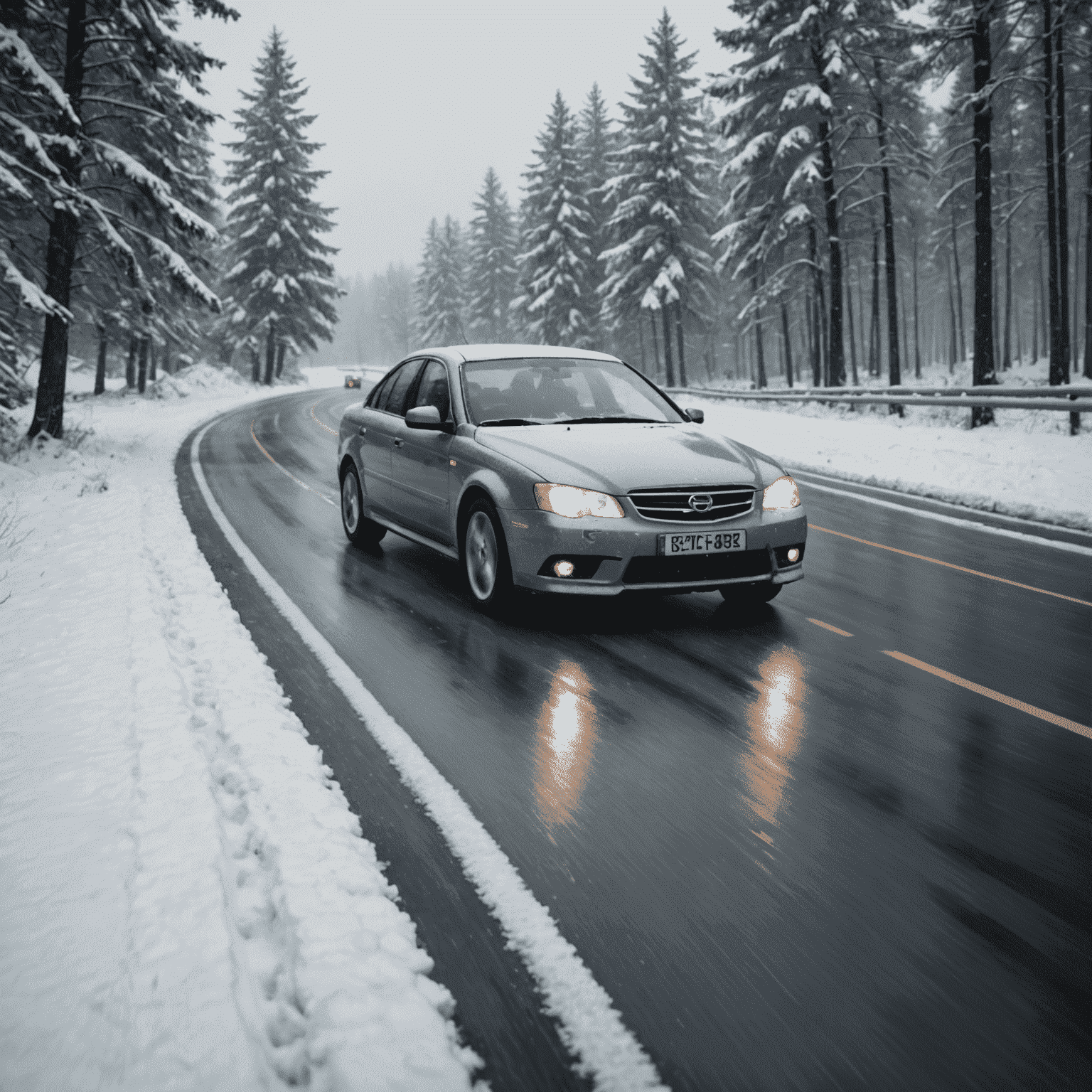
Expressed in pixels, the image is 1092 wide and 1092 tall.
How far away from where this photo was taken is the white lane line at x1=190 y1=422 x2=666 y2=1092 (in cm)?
218

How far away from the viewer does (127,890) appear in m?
2.87

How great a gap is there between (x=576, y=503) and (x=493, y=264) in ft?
197

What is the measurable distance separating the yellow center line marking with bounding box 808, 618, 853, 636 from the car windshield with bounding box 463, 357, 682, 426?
1971 millimetres

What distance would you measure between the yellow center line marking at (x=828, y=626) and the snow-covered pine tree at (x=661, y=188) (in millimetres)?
31650

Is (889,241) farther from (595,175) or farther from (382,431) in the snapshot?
(595,175)

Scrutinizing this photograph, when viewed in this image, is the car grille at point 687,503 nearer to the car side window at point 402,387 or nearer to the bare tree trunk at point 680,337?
the car side window at point 402,387

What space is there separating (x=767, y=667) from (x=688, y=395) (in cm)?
2858

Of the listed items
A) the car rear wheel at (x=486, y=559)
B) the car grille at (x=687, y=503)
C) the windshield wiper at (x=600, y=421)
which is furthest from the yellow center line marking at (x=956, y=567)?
the car rear wheel at (x=486, y=559)

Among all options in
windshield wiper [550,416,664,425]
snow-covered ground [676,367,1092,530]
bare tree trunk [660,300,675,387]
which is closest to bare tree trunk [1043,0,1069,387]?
snow-covered ground [676,367,1092,530]

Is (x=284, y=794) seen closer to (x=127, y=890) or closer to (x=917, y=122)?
(x=127, y=890)

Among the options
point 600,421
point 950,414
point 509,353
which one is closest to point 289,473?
point 509,353

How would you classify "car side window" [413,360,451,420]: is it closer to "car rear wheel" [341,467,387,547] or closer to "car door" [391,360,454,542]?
"car door" [391,360,454,542]

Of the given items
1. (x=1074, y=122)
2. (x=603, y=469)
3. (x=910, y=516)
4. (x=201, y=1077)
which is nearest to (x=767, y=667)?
(x=603, y=469)

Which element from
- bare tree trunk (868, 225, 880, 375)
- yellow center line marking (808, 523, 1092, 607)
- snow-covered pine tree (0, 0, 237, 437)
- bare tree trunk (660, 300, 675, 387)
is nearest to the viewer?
yellow center line marking (808, 523, 1092, 607)
